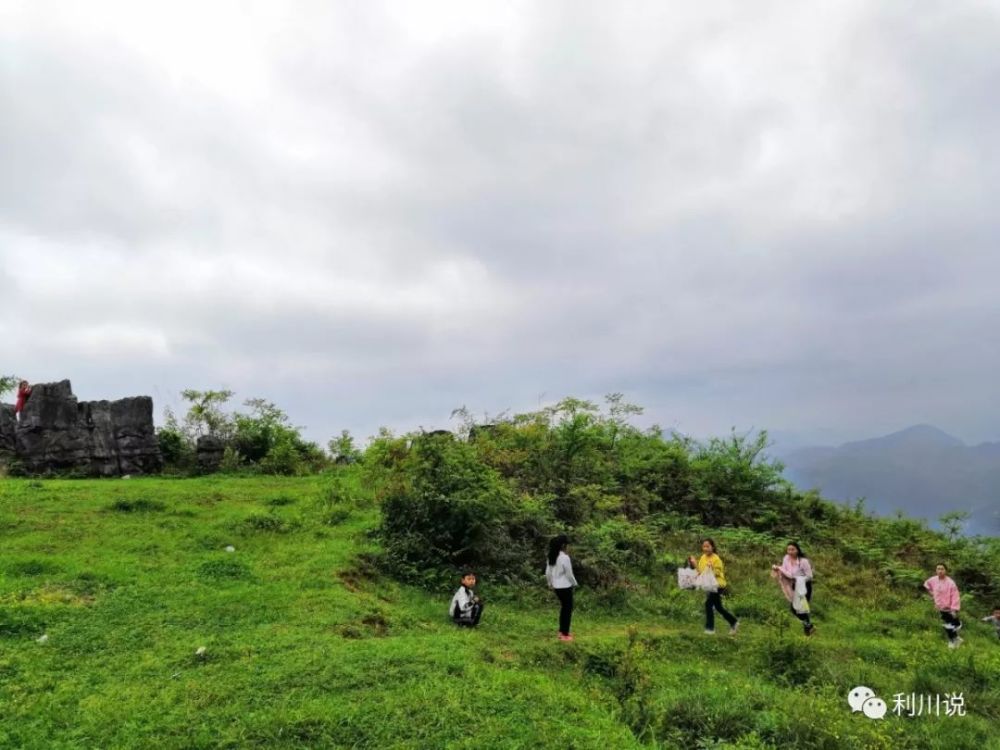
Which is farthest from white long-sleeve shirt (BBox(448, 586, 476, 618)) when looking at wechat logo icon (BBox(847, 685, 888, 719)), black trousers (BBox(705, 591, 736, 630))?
wechat logo icon (BBox(847, 685, 888, 719))

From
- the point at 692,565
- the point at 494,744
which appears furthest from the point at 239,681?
the point at 692,565

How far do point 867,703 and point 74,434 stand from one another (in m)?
26.2

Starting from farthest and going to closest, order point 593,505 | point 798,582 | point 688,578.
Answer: point 593,505 → point 798,582 → point 688,578

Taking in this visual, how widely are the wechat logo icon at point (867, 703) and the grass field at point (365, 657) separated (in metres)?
0.27

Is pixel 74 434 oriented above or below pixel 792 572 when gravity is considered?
above

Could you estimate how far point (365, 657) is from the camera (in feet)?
30.4

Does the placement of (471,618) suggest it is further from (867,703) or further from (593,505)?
(593,505)

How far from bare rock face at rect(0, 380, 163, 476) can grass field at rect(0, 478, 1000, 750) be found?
696cm

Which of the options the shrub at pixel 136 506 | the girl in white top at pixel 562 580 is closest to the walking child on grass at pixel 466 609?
the girl in white top at pixel 562 580

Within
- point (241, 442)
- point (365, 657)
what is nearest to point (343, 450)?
point (241, 442)

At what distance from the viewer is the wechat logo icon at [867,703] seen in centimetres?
991

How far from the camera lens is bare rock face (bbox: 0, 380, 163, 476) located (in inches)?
918

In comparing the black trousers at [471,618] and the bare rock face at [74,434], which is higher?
the bare rock face at [74,434]

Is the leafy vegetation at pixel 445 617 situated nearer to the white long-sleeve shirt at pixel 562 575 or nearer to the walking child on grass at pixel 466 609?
the walking child on grass at pixel 466 609
